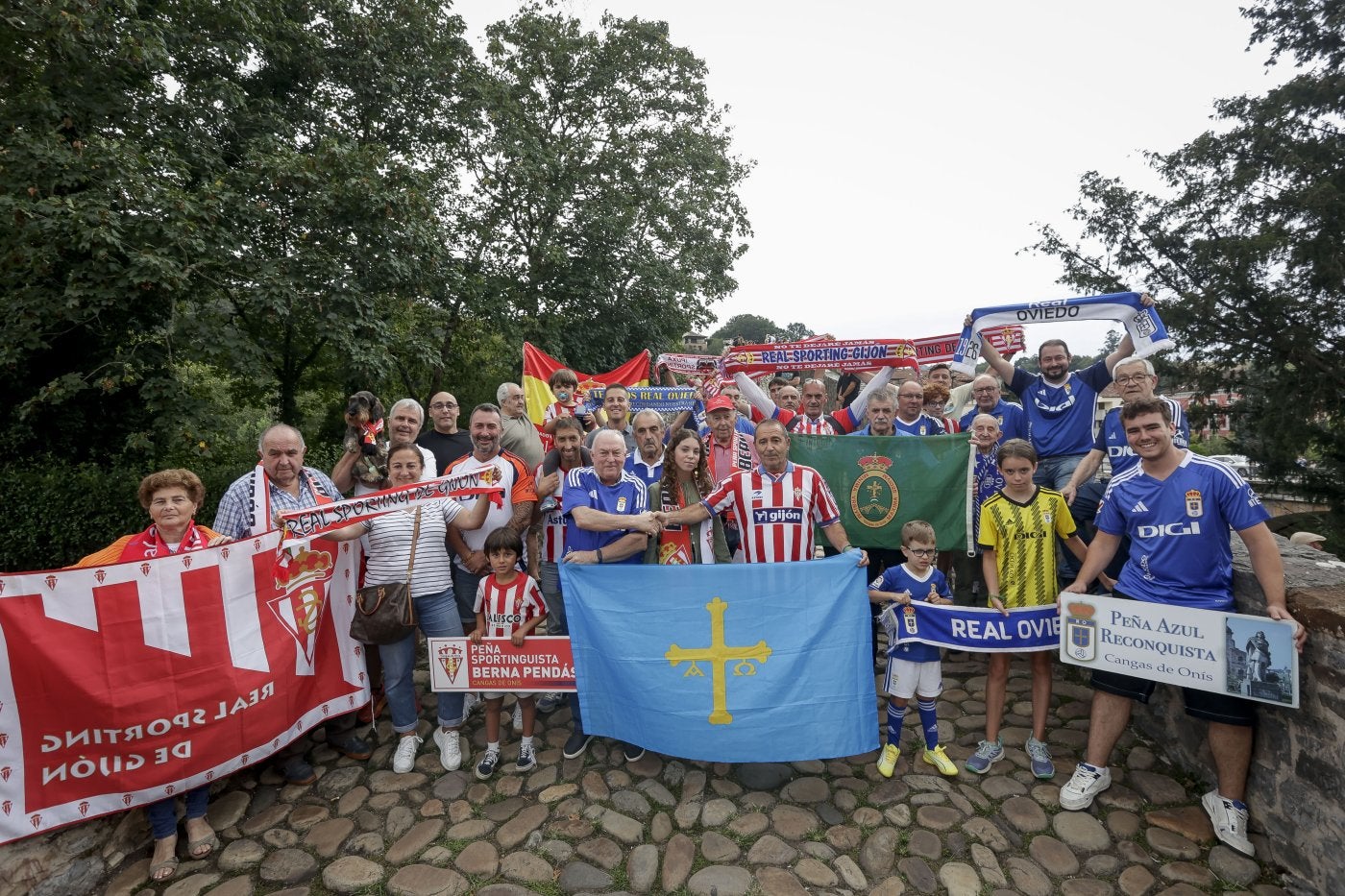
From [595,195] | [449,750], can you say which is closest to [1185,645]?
[449,750]

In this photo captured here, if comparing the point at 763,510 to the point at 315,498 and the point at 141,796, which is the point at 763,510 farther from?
the point at 141,796

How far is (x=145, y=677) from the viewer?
141 inches

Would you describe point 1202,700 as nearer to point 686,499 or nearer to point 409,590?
point 686,499

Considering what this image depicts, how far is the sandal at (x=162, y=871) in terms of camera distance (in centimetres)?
350

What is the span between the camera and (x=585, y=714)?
4207mm

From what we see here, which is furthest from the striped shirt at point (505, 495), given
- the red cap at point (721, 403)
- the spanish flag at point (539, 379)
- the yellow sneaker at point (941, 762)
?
the spanish flag at point (539, 379)

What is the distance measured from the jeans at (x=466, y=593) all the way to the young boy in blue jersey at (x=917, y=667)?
2857 millimetres

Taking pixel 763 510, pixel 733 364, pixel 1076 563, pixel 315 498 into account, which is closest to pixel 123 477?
pixel 315 498

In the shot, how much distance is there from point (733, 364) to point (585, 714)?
4025 mm

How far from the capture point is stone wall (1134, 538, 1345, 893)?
305cm

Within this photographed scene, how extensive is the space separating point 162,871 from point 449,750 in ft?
5.05

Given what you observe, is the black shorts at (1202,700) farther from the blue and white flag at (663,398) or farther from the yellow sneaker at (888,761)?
the blue and white flag at (663,398)

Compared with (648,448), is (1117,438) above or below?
below

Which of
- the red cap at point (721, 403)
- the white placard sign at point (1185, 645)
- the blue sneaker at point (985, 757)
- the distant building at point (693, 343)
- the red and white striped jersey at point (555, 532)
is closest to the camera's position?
the white placard sign at point (1185, 645)
